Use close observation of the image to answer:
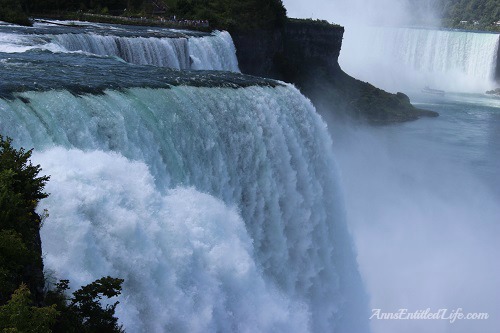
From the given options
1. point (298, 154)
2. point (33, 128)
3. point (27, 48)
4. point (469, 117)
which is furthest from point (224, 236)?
point (469, 117)

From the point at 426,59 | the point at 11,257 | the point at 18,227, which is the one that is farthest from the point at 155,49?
the point at 426,59

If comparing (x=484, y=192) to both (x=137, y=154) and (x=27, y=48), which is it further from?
(x=137, y=154)

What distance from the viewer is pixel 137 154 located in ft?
37.0

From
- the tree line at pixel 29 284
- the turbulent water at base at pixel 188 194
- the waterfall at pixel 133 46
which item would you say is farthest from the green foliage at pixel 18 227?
the waterfall at pixel 133 46

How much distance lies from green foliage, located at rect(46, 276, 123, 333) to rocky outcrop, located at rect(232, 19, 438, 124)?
33380 mm

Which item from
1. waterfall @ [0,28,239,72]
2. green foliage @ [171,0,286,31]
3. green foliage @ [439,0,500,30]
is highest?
green foliage @ [439,0,500,30]

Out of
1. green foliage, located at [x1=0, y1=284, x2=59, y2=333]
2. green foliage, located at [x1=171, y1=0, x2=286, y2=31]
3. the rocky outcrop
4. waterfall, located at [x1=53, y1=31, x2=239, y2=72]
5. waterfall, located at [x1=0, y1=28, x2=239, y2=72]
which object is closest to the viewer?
green foliage, located at [x1=0, y1=284, x2=59, y2=333]

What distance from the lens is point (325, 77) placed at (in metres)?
45.2

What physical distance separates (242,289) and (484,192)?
73.2ft

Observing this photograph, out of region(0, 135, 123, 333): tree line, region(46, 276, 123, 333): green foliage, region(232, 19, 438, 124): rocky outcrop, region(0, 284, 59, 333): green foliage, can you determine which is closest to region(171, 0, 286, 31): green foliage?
region(232, 19, 438, 124): rocky outcrop

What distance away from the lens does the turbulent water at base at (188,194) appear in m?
8.58

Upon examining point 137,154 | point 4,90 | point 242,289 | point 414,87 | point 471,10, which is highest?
point 471,10

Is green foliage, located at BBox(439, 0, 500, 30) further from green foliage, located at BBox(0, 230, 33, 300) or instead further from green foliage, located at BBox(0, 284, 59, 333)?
green foliage, located at BBox(0, 284, 59, 333)

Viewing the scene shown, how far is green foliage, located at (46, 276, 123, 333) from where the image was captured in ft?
21.5
